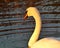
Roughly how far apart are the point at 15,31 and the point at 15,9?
4.35 metres

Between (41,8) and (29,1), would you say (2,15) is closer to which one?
(41,8)

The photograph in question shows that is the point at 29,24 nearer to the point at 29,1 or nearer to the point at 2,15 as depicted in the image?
the point at 2,15

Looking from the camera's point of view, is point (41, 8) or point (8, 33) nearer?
point (8, 33)

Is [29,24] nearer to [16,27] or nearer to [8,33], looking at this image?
[16,27]

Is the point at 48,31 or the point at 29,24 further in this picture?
the point at 29,24

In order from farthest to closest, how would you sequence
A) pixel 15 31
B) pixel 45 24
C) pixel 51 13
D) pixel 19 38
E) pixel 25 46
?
pixel 51 13 → pixel 45 24 → pixel 15 31 → pixel 19 38 → pixel 25 46

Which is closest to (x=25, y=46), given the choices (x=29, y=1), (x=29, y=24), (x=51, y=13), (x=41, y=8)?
(x=29, y=24)

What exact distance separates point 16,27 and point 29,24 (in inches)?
22.5

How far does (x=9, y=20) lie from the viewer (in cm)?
1209

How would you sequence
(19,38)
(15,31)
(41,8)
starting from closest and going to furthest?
(19,38)
(15,31)
(41,8)

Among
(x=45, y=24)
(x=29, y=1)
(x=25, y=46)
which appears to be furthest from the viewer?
(x=29, y=1)

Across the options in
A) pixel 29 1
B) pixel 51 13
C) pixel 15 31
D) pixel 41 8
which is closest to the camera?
pixel 15 31

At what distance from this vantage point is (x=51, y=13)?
1327 centimetres

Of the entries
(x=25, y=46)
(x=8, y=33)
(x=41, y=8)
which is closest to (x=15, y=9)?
(x=41, y=8)
